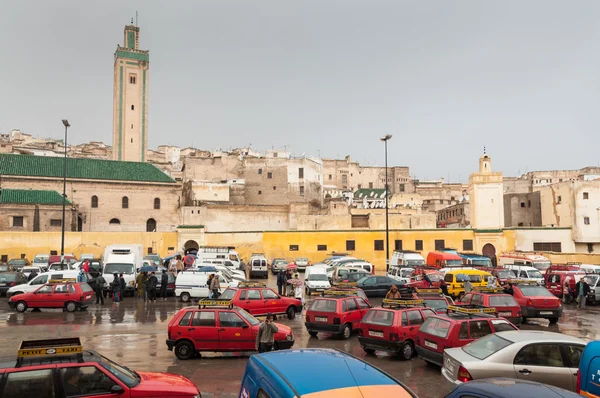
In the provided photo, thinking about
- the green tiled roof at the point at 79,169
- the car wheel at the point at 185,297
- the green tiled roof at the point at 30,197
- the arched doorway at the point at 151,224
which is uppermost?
the green tiled roof at the point at 79,169

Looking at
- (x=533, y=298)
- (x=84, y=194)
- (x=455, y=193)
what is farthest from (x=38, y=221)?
(x=455, y=193)

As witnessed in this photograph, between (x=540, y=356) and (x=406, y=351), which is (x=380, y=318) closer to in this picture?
(x=406, y=351)

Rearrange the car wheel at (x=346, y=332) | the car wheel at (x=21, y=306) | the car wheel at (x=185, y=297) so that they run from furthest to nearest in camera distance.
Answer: the car wheel at (x=185, y=297) < the car wheel at (x=21, y=306) < the car wheel at (x=346, y=332)

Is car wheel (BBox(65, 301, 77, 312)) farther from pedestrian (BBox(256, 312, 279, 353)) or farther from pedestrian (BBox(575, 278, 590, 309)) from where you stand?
pedestrian (BBox(575, 278, 590, 309))

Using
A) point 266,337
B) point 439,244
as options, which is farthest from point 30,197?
point 266,337

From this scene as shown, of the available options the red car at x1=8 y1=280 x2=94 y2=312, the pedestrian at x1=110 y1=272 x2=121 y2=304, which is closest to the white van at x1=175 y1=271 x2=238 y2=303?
the pedestrian at x1=110 y1=272 x2=121 y2=304

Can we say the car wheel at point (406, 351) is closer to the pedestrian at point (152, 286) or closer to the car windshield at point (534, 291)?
the car windshield at point (534, 291)

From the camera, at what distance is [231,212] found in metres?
62.7

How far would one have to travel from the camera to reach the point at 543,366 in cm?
892

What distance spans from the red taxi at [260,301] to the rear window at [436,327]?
7.47m

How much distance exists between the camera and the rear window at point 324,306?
1562cm

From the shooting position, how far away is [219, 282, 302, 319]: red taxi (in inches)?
709

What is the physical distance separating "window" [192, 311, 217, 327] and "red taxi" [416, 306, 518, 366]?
521 centimetres

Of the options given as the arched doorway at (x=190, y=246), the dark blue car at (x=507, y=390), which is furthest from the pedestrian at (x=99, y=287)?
the arched doorway at (x=190, y=246)
